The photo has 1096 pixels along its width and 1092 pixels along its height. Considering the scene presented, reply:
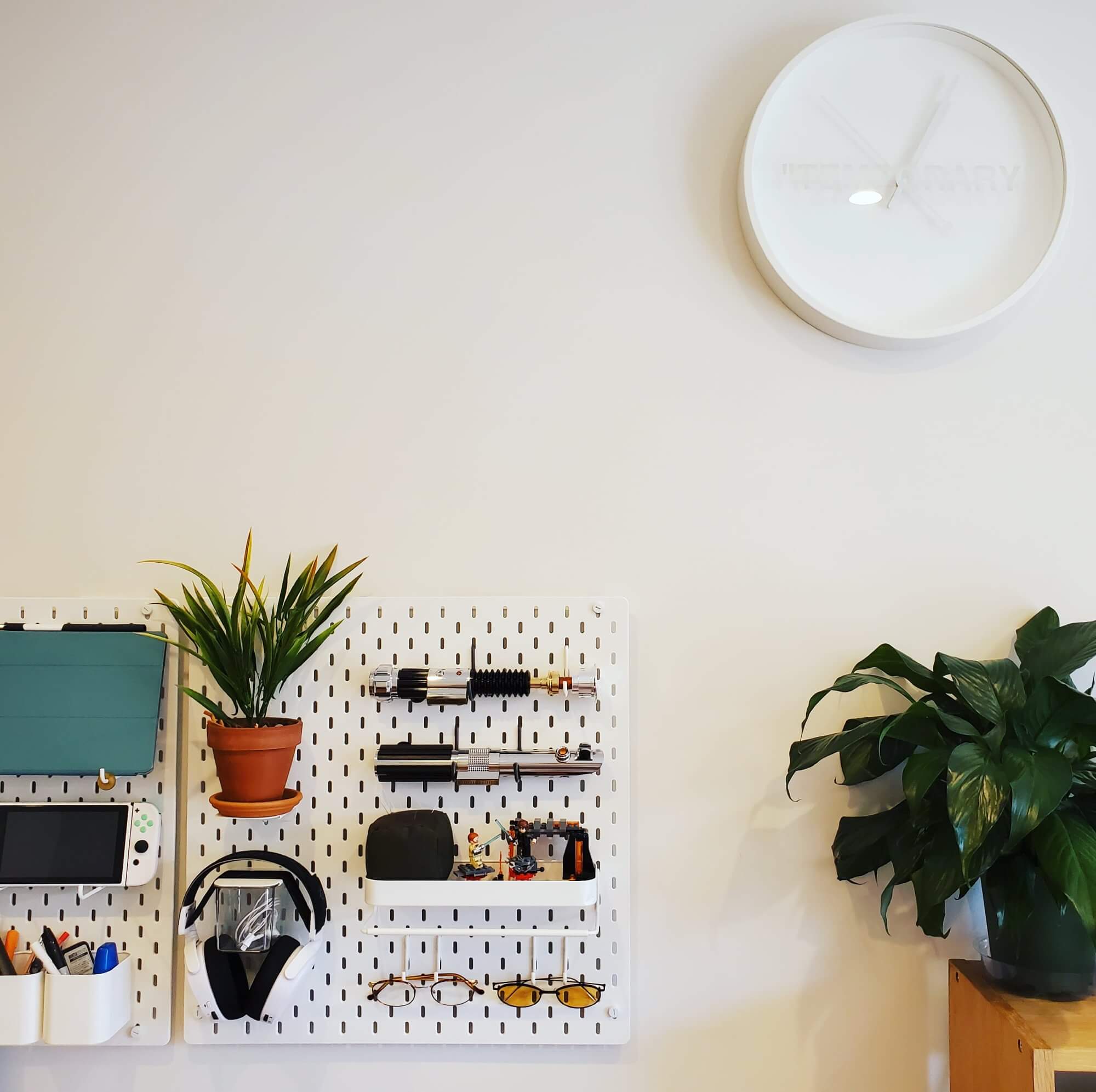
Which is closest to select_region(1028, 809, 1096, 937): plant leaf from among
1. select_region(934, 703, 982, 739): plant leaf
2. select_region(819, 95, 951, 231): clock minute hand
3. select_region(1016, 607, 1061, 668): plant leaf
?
select_region(934, 703, 982, 739): plant leaf

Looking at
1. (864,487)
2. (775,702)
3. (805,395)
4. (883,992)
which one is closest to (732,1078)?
(883,992)

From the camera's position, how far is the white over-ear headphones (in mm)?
1115

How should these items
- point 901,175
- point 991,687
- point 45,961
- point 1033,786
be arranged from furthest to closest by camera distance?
Answer: point 901,175, point 45,961, point 991,687, point 1033,786

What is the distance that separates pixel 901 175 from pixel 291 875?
1283 mm

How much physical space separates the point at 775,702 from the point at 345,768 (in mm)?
599

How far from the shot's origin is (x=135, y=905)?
1.19 meters

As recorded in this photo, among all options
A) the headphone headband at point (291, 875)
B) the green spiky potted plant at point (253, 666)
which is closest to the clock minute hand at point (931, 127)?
the green spiky potted plant at point (253, 666)

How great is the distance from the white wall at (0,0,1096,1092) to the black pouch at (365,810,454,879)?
28 cm

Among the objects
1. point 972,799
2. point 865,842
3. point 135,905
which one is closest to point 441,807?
point 135,905

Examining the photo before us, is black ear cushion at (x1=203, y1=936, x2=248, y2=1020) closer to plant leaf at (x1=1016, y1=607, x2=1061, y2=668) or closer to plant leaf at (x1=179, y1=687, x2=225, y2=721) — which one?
plant leaf at (x1=179, y1=687, x2=225, y2=721)

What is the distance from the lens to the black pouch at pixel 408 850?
3.59 feet

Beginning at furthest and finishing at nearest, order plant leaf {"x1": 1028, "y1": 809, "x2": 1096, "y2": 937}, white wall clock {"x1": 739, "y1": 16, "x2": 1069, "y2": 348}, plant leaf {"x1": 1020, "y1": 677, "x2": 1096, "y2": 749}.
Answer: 1. white wall clock {"x1": 739, "y1": 16, "x2": 1069, "y2": 348}
2. plant leaf {"x1": 1020, "y1": 677, "x2": 1096, "y2": 749}
3. plant leaf {"x1": 1028, "y1": 809, "x2": 1096, "y2": 937}

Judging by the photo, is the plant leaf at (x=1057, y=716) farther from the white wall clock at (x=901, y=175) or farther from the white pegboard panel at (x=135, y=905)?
the white pegboard panel at (x=135, y=905)

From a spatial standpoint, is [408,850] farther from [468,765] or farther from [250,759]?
[250,759]
